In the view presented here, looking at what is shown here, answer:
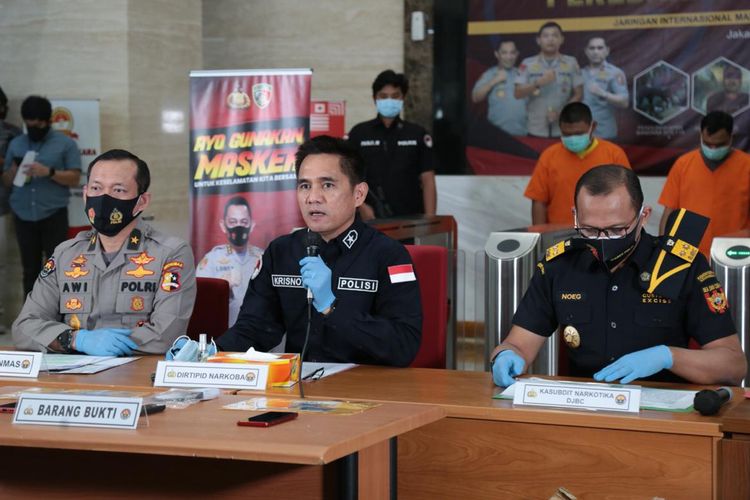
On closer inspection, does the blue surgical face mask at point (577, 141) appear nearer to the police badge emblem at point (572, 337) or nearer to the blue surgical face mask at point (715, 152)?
the blue surgical face mask at point (715, 152)

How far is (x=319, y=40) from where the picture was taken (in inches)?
291

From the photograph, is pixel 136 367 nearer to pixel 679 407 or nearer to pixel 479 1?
pixel 679 407

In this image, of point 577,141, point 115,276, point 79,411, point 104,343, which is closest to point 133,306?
point 115,276

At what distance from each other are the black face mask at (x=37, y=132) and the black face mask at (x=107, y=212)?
340 cm

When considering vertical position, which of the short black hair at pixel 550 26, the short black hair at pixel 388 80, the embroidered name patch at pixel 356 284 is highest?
the short black hair at pixel 550 26

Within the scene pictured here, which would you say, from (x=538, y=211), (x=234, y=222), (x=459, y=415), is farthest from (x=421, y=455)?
(x=538, y=211)

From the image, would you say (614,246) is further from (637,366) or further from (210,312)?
(210,312)

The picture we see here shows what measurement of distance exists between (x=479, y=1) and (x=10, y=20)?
2.86 meters

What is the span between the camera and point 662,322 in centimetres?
280

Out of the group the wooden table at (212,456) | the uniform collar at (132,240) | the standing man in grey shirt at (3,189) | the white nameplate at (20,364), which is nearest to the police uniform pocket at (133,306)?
the uniform collar at (132,240)

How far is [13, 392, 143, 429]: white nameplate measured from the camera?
1.93 metres

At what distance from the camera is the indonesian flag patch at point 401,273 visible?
3027 mm

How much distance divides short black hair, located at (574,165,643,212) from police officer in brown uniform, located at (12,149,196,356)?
1.23m

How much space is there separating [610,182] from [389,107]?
132 inches
